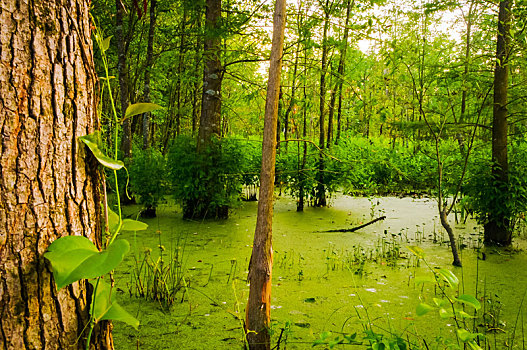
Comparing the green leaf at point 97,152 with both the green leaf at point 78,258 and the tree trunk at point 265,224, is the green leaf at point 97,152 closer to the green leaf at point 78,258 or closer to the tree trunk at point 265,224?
the green leaf at point 78,258

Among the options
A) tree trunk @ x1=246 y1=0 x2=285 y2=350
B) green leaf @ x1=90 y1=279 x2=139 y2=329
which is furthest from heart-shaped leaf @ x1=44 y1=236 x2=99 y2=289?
tree trunk @ x1=246 y1=0 x2=285 y2=350

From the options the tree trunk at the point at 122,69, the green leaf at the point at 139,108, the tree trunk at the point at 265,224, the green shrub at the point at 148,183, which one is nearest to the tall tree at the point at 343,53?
the tree trunk at the point at 265,224

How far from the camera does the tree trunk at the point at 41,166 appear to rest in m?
0.80

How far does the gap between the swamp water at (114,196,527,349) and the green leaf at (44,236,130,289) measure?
3.81 ft

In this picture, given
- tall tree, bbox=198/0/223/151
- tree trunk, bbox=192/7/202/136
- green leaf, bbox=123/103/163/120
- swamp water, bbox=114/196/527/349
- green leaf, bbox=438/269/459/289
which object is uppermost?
tree trunk, bbox=192/7/202/136

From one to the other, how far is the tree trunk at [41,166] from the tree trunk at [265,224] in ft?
3.25

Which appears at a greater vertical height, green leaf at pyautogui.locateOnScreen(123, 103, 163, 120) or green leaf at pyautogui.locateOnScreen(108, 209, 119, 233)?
green leaf at pyautogui.locateOnScreen(123, 103, 163, 120)

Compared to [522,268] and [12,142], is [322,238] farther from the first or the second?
[12,142]

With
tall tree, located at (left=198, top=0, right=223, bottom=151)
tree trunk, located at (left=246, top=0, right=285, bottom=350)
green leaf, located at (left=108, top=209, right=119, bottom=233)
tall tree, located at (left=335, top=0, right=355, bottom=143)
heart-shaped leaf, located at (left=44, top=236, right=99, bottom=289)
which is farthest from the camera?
tall tree, located at (left=198, top=0, right=223, bottom=151)

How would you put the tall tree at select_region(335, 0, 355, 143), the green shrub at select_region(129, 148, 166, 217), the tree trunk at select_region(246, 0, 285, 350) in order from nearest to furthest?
the tree trunk at select_region(246, 0, 285, 350)
the tall tree at select_region(335, 0, 355, 143)
the green shrub at select_region(129, 148, 166, 217)

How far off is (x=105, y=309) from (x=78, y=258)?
0.21 m

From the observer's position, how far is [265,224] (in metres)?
1.87

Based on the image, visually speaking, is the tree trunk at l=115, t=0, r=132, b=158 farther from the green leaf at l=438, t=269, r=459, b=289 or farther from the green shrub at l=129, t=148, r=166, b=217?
the green leaf at l=438, t=269, r=459, b=289

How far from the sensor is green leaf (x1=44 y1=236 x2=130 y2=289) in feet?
2.60
